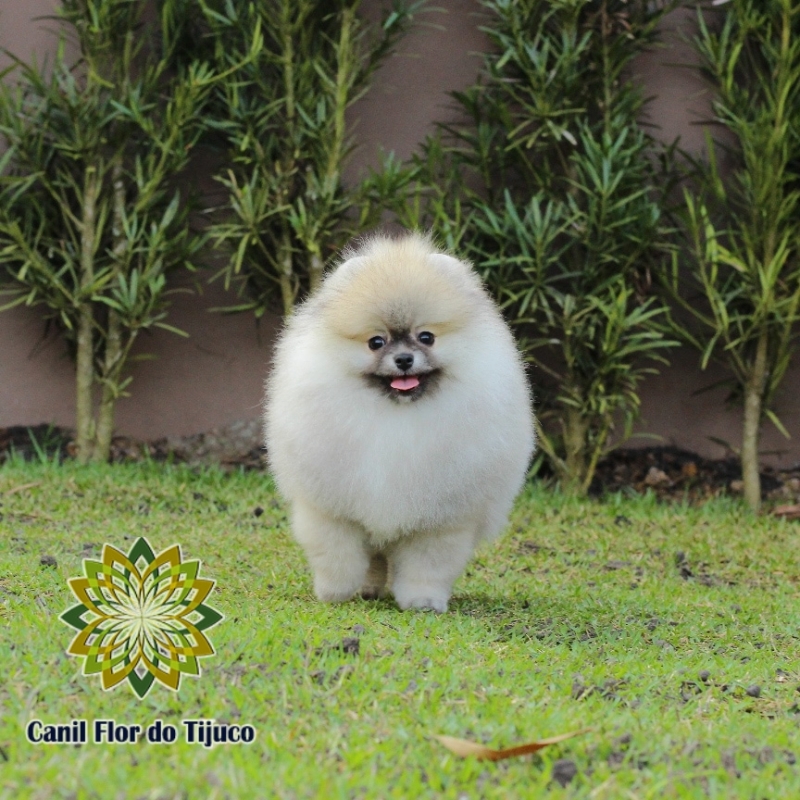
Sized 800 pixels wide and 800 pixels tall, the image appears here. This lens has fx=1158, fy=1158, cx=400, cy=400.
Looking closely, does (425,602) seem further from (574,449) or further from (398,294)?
(574,449)

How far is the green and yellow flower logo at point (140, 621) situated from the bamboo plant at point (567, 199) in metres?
3.95

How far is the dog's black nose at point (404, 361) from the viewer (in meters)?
3.65

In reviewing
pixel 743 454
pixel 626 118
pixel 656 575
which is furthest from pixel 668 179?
pixel 656 575

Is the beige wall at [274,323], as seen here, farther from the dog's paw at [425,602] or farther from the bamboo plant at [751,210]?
the dog's paw at [425,602]

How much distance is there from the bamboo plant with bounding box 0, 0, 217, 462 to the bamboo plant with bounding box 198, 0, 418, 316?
26 cm

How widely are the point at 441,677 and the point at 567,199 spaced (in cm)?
464

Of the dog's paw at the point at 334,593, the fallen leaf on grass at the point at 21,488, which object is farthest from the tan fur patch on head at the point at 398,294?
the fallen leaf on grass at the point at 21,488

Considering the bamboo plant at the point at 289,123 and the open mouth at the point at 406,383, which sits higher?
the bamboo plant at the point at 289,123

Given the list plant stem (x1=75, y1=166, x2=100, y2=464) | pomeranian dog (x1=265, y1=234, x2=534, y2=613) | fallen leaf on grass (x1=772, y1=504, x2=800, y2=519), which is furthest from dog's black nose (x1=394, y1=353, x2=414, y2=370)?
fallen leaf on grass (x1=772, y1=504, x2=800, y2=519)

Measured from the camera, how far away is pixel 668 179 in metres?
7.09

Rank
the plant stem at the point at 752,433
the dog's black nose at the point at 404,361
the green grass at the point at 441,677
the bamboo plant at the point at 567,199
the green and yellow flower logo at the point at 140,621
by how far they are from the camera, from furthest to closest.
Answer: the plant stem at the point at 752,433, the bamboo plant at the point at 567,199, the dog's black nose at the point at 404,361, the green and yellow flower logo at the point at 140,621, the green grass at the point at 441,677

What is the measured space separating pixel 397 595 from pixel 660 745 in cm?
157

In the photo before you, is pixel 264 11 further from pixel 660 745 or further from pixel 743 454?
pixel 660 745

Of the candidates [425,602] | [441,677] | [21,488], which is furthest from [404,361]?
[21,488]
